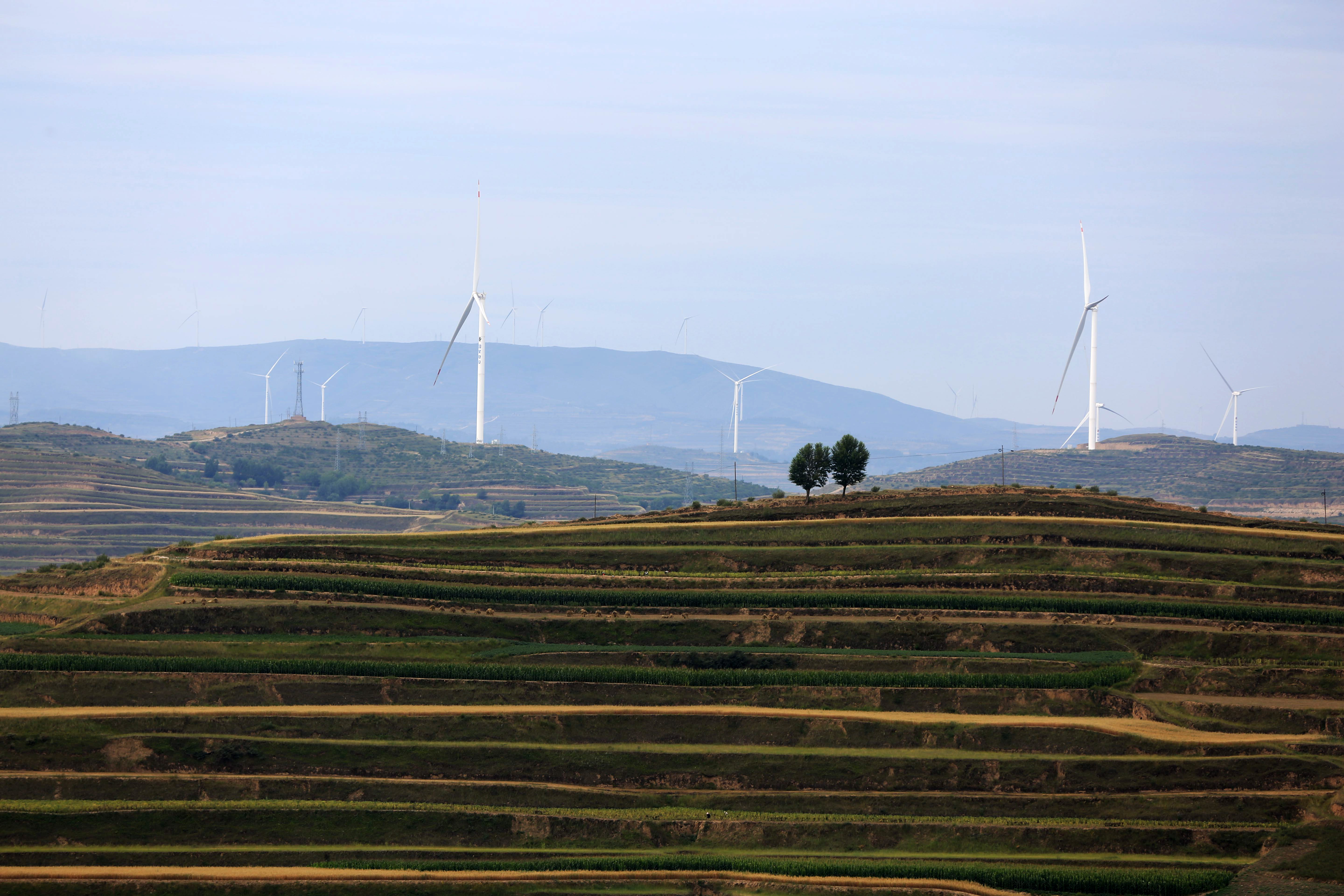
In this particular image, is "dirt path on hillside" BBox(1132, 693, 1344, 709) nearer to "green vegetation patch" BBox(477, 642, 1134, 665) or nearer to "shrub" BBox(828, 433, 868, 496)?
"green vegetation patch" BBox(477, 642, 1134, 665)

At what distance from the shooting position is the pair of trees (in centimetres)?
10856

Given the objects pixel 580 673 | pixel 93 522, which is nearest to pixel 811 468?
pixel 580 673

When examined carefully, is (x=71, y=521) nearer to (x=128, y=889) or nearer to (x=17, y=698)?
(x=17, y=698)

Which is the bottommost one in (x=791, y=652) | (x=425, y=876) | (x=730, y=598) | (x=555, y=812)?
(x=425, y=876)

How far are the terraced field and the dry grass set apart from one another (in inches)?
6.0

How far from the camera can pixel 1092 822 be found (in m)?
59.6

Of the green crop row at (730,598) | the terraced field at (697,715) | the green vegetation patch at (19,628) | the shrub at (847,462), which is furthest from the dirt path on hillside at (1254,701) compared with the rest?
the green vegetation patch at (19,628)

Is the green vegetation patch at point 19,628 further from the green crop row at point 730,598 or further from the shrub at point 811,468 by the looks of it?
the shrub at point 811,468

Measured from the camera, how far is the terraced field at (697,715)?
57.8 m

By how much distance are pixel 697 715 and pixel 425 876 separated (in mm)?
17634

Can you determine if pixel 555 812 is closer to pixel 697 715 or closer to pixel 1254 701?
pixel 697 715

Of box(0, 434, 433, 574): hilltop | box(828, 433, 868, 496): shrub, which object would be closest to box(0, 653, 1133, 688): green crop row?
box(828, 433, 868, 496): shrub

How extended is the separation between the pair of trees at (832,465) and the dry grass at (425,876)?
178 feet

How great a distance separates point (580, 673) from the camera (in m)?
72.8
